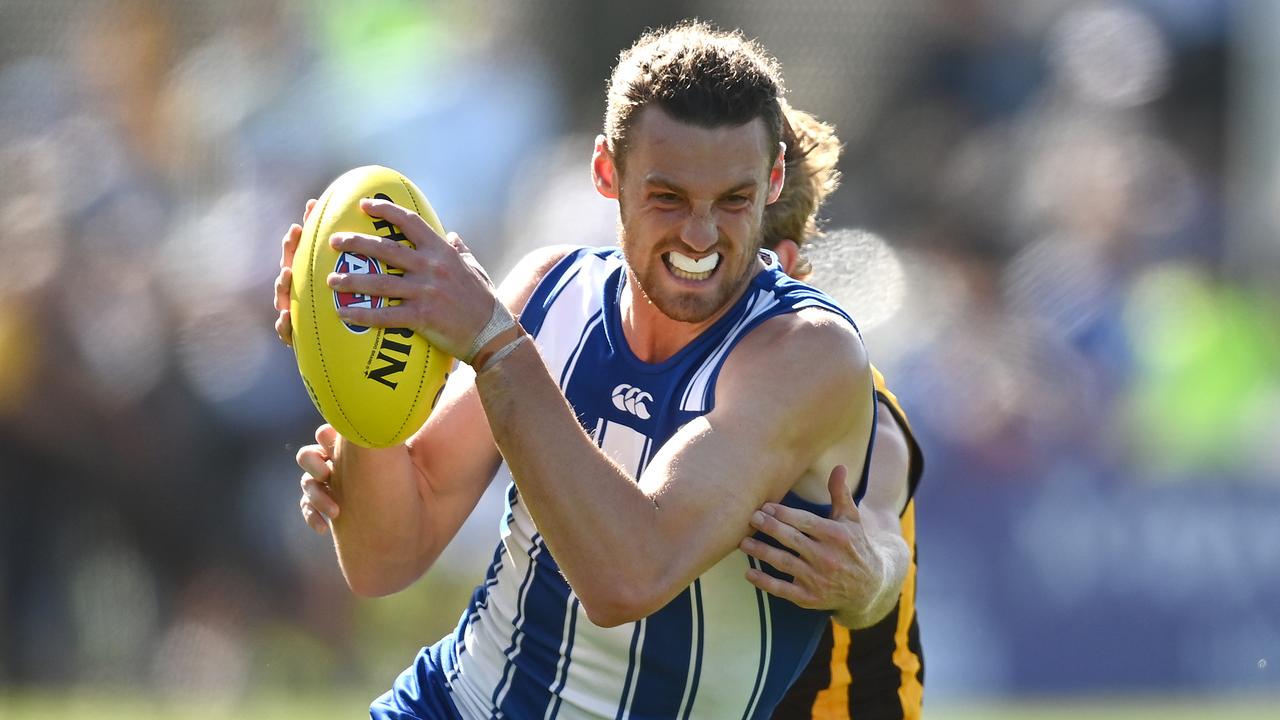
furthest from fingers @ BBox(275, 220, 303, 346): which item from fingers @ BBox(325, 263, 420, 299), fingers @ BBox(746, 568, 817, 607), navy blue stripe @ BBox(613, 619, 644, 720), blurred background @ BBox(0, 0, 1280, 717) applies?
blurred background @ BBox(0, 0, 1280, 717)

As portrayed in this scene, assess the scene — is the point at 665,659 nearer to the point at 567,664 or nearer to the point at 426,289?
the point at 567,664

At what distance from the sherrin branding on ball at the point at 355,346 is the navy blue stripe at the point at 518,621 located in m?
0.53

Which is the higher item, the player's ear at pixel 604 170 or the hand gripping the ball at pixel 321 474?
the player's ear at pixel 604 170

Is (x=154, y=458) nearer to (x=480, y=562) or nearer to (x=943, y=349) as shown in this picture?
(x=480, y=562)

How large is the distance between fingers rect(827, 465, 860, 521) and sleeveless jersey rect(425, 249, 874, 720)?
0.24 feet

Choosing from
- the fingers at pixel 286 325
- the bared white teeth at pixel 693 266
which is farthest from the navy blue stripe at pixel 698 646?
the fingers at pixel 286 325

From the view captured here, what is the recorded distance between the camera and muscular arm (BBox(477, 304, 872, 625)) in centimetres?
313

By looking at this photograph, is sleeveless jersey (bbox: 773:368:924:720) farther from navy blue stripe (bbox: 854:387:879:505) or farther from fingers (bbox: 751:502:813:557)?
fingers (bbox: 751:502:813:557)

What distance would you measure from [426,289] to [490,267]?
6.18 m

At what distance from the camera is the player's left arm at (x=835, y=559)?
3416 mm

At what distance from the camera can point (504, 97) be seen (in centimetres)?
957

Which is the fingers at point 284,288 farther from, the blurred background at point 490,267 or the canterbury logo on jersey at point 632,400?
the blurred background at point 490,267

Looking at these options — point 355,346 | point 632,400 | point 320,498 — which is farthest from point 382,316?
point 320,498

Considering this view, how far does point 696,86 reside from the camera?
3.57 metres
